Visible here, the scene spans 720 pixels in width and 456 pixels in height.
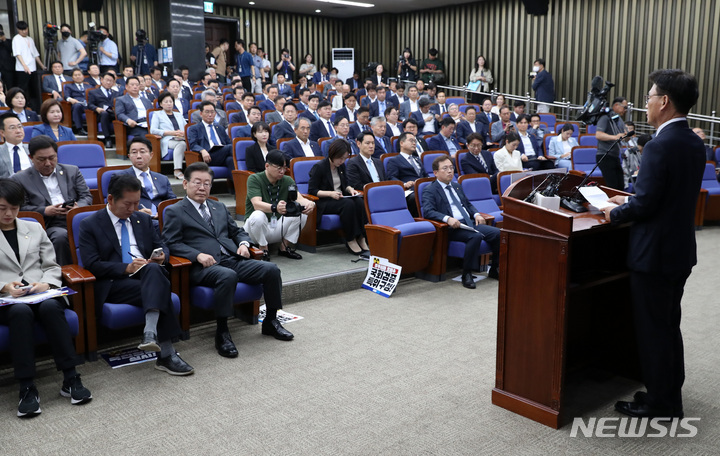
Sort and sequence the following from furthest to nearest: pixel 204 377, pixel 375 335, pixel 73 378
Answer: pixel 375 335
pixel 204 377
pixel 73 378

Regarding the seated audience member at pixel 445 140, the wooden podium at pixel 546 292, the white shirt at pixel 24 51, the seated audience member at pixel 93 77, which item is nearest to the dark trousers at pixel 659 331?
the wooden podium at pixel 546 292

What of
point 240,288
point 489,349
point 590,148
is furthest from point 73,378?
point 590,148

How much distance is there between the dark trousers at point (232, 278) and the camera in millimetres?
3111

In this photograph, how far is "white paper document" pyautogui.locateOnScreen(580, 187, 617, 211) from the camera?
234cm

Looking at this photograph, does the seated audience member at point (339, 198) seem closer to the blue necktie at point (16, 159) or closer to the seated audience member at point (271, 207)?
the seated audience member at point (271, 207)

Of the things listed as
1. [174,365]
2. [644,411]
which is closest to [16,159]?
[174,365]

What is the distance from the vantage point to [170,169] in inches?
260

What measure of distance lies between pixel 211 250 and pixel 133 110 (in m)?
3.95

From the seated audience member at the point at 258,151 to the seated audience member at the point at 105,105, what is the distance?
2.60 metres

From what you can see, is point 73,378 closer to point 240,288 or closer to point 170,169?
point 240,288

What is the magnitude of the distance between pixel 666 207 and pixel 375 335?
171cm

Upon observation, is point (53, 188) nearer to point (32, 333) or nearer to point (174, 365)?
point (32, 333)

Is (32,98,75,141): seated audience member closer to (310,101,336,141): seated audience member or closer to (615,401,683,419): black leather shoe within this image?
(310,101,336,141): seated audience member

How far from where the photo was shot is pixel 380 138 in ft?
20.6
